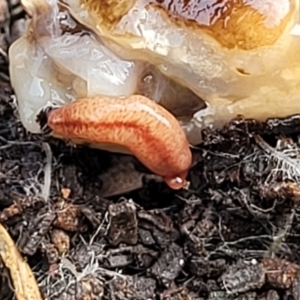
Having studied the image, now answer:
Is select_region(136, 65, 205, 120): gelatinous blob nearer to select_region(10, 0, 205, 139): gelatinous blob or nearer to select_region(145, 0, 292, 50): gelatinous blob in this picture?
select_region(10, 0, 205, 139): gelatinous blob

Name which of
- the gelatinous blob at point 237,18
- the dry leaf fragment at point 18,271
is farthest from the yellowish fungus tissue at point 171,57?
the dry leaf fragment at point 18,271

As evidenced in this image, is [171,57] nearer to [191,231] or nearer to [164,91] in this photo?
[164,91]

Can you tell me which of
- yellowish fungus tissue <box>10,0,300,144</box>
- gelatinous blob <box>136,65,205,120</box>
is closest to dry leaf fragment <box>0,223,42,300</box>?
yellowish fungus tissue <box>10,0,300,144</box>

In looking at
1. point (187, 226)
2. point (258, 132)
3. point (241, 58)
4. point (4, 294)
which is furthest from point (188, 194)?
point (4, 294)

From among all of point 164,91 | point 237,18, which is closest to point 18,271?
point 164,91

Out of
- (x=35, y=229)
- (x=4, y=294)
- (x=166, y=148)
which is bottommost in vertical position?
(x=4, y=294)

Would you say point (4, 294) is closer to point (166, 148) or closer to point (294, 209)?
point (166, 148)

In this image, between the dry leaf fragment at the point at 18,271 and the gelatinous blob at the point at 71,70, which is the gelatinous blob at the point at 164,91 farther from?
the dry leaf fragment at the point at 18,271
